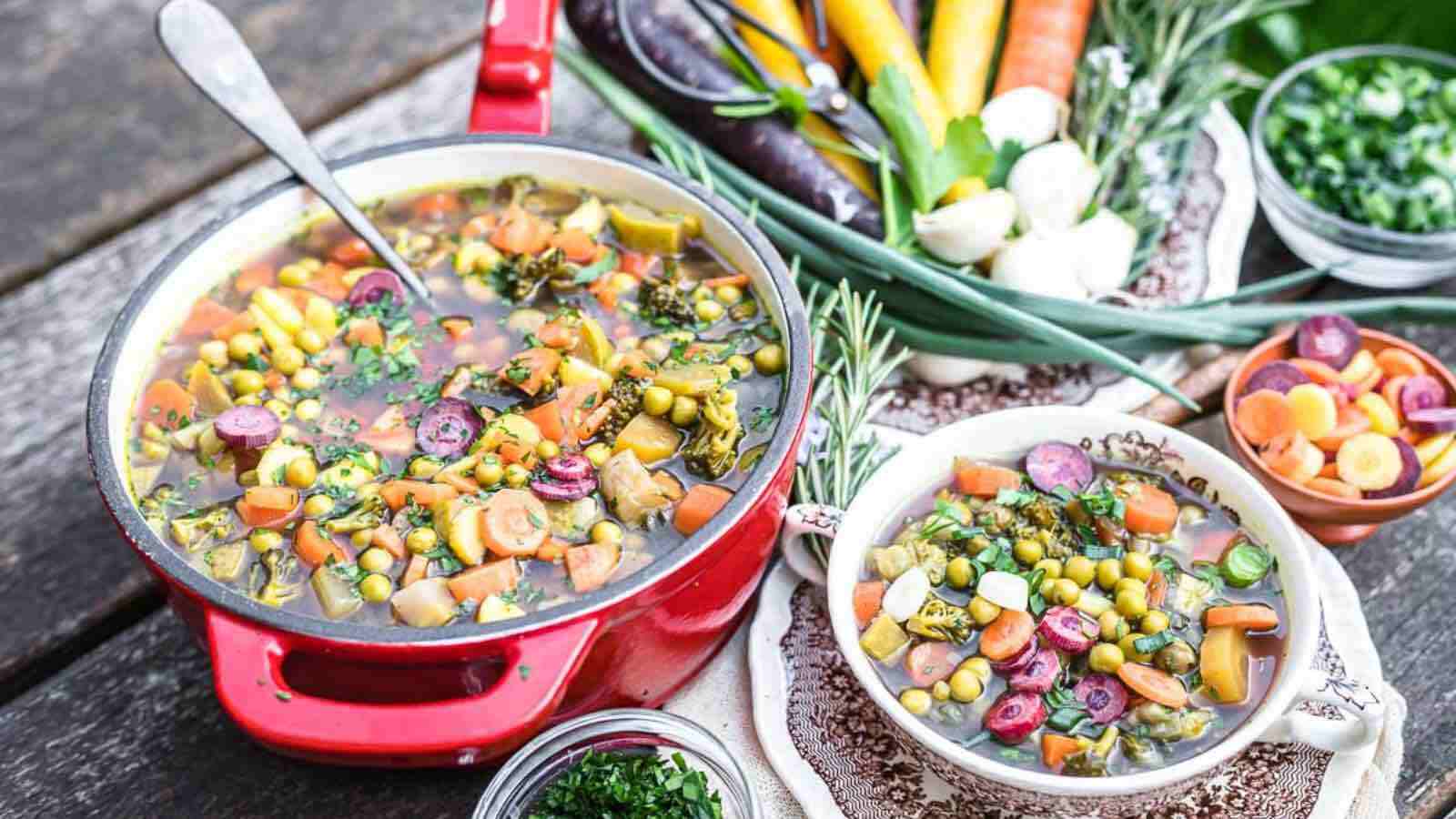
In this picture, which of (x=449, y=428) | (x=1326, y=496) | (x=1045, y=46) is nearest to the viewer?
(x=449, y=428)

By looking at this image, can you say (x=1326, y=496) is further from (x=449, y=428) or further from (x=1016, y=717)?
(x=449, y=428)

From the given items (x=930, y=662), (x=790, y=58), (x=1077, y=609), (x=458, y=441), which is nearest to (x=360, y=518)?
(x=458, y=441)

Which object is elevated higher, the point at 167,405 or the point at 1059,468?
the point at 167,405

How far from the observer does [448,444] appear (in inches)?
82.2

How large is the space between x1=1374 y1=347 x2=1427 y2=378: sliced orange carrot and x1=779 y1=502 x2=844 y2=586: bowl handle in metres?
1.10

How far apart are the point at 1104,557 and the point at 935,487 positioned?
0.94ft

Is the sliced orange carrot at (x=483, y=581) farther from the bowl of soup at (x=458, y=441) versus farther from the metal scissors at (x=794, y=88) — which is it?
the metal scissors at (x=794, y=88)

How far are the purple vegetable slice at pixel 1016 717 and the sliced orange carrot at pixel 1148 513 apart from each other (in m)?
0.36

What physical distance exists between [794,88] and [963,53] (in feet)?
1.38

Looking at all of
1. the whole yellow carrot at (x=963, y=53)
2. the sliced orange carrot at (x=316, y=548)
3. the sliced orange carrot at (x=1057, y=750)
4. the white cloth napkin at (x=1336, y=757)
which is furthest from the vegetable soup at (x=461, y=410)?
the whole yellow carrot at (x=963, y=53)

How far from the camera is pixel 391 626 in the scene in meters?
1.80

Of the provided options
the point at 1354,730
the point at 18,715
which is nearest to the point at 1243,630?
the point at 1354,730

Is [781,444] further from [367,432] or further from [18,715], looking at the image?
[18,715]

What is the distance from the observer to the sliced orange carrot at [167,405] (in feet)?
7.00
